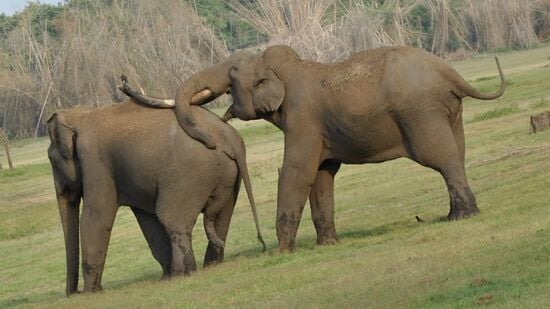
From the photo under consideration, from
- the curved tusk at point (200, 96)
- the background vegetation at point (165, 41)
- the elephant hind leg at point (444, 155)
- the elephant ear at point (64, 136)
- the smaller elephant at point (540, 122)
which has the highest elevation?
the curved tusk at point (200, 96)

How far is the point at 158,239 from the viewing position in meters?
17.5

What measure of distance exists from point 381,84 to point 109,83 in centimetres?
4880

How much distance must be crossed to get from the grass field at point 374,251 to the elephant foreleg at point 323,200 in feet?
1.01

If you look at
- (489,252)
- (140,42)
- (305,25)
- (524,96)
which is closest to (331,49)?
(305,25)

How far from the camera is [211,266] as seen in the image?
55.9 feet

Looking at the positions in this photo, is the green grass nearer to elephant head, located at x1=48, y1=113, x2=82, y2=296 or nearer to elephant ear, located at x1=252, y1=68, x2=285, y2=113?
elephant ear, located at x1=252, y1=68, x2=285, y2=113

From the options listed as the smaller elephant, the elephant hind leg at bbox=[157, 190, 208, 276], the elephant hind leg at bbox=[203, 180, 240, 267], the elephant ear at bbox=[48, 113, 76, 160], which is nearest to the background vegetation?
the smaller elephant

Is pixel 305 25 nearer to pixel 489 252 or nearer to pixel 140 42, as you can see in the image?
pixel 140 42

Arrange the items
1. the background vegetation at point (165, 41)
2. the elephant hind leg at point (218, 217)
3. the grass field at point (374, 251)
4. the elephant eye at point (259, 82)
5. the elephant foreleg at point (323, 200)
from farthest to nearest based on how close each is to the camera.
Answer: the background vegetation at point (165, 41), the elephant foreleg at point (323, 200), the elephant eye at point (259, 82), the elephant hind leg at point (218, 217), the grass field at point (374, 251)

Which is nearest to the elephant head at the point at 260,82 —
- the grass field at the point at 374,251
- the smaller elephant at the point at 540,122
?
the grass field at the point at 374,251

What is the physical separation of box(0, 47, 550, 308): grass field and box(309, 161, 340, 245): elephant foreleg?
307 millimetres

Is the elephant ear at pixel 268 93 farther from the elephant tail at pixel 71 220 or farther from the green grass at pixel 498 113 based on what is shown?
the green grass at pixel 498 113

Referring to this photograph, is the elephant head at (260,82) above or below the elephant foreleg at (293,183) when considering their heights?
above

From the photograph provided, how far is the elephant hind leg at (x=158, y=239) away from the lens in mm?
17406
